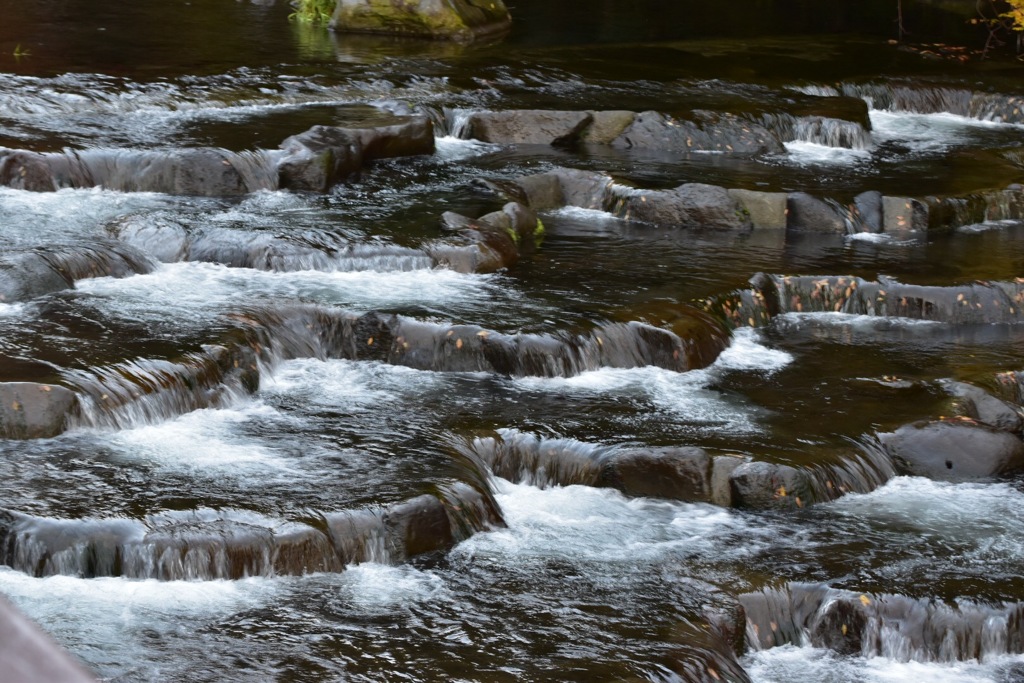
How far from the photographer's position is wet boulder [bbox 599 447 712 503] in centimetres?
671

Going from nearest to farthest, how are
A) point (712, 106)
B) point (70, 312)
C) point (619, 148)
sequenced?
1. point (70, 312)
2. point (619, 148)
3. point (712, 106)

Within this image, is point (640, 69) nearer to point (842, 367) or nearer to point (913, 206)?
point (913, 206)

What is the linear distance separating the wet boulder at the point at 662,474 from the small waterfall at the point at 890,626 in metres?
1.13

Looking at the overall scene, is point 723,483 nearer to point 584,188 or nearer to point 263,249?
point 263,249

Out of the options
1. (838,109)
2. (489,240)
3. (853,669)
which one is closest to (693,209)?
(489,240)

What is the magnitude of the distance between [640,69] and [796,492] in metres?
10.6

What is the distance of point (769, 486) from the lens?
21.7 ft

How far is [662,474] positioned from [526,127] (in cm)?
733

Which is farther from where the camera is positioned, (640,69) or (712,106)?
(640,69)

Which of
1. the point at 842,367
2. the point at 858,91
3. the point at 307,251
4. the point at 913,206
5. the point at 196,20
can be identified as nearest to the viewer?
the point at 842,367

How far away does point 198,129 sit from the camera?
12.1 metres

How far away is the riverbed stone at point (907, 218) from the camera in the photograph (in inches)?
453

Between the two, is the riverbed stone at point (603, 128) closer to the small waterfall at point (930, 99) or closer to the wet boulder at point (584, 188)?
the wet boulder at point (584, 188)

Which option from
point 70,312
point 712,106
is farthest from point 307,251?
point 712,106
